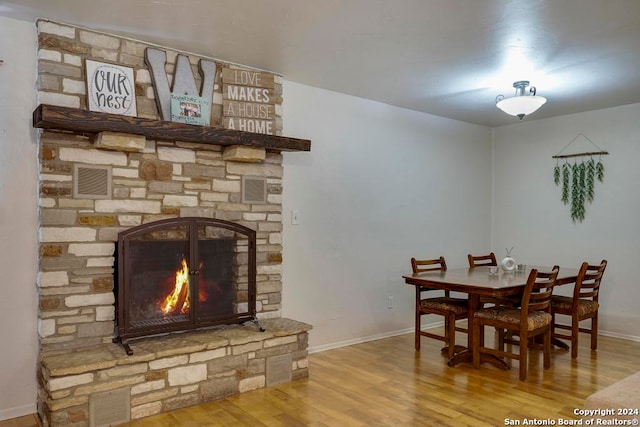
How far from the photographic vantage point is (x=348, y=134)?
4.73m

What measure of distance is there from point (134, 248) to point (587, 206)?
15.5ft

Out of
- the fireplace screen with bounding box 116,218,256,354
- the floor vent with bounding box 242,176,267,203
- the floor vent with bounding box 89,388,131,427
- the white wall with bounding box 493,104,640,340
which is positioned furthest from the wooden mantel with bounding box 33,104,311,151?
the white wall with bounding box 493,104,640,340

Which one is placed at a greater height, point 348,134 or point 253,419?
point 348,134

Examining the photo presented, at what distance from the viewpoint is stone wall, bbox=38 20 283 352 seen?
3.00 meters

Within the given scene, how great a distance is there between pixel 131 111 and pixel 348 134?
2124 mm

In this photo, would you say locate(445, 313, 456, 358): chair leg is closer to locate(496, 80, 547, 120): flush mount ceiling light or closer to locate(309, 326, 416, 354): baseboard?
locate(309, 326, 416, 354): baseboard

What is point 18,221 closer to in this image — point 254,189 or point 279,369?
point 254,189

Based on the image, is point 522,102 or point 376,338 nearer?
point 522,102

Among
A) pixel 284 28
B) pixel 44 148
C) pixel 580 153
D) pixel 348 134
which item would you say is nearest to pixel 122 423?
pixel 44 148

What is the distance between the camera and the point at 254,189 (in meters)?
3.90

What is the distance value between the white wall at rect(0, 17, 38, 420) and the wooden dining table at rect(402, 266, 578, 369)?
114 inches

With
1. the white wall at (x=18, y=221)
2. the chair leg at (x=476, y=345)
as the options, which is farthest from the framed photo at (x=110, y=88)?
the chair leg at (x=476, y=345)

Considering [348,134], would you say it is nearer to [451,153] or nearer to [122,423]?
[451,153]

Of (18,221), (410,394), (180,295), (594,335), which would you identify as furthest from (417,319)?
(18,221)
